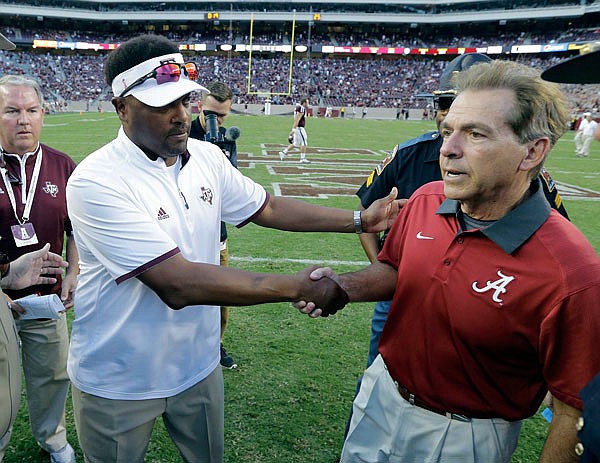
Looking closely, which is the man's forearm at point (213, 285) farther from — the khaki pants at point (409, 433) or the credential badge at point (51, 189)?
the credential badge at point (51, 189)

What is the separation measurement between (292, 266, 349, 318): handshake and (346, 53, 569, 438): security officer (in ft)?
2.85

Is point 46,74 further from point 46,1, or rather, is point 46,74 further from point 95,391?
point 95,391

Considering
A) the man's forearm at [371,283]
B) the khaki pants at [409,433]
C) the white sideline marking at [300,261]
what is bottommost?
the white sideline marking at [300,261]

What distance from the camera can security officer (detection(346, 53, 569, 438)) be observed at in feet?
10.0

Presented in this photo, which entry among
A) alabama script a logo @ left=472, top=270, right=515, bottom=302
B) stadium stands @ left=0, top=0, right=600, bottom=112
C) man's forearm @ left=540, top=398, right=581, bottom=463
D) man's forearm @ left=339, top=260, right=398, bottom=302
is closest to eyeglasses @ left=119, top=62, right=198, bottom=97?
man's forearm @ left=339, top=260, right=398, bottom=302

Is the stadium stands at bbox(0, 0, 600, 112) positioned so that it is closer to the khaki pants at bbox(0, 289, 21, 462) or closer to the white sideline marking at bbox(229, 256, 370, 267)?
the white sideline marking at bbox(229, 256, 370, 267)

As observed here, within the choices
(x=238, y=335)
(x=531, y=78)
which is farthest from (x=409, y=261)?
(x=238, y=335)

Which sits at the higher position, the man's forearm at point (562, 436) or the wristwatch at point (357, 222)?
the wristwatch at point (357, 222)

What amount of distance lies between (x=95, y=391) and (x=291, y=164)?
13.6 meters

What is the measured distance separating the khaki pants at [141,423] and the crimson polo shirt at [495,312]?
995 millimetres

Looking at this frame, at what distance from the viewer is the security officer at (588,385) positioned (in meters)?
1.30

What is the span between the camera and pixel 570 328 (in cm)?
159

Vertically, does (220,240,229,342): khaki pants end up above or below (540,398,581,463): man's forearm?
below

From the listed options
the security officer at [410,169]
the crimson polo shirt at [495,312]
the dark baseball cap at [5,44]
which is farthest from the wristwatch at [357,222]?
the dark baseball cap at [5,44]
